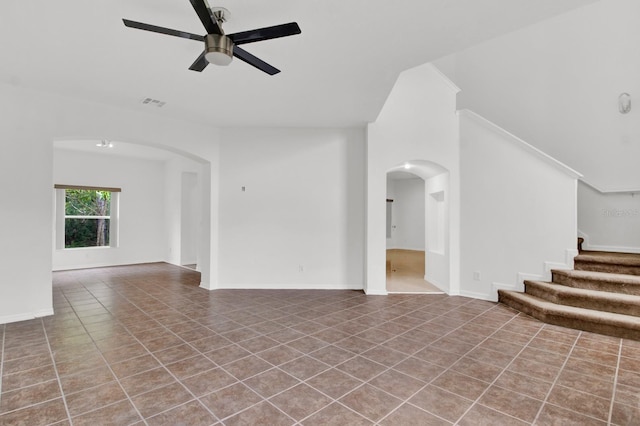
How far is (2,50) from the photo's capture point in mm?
3115

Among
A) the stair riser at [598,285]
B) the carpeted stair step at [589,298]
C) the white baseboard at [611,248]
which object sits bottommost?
the carpeted stair step at [589,298]

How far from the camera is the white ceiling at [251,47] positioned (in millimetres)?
2395

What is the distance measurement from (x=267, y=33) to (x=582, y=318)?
459 cm

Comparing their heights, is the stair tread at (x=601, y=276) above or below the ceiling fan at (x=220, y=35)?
below

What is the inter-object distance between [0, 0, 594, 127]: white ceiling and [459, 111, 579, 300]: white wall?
2.11 m

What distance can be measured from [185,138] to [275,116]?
5.40 feet

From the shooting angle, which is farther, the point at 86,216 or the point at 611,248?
the point at 86,216

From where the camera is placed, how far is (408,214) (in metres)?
12.3

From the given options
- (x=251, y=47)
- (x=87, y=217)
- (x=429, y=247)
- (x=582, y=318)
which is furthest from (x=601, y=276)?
(x=87, y=217)

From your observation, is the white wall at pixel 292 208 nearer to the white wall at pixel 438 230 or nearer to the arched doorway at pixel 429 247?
the arched doorway at pixel 429 247

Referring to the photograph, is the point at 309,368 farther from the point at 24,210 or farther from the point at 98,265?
the point at 98,265

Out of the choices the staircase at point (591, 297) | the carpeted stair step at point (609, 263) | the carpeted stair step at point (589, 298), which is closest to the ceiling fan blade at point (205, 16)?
the staircase at point (591, 297)

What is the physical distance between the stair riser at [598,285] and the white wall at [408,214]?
24.3 ft

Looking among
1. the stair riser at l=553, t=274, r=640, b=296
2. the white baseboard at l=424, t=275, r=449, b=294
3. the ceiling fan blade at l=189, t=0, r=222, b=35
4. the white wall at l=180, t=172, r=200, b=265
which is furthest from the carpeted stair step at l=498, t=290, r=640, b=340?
the white wall at l=180, t=172, r=200, b=265
